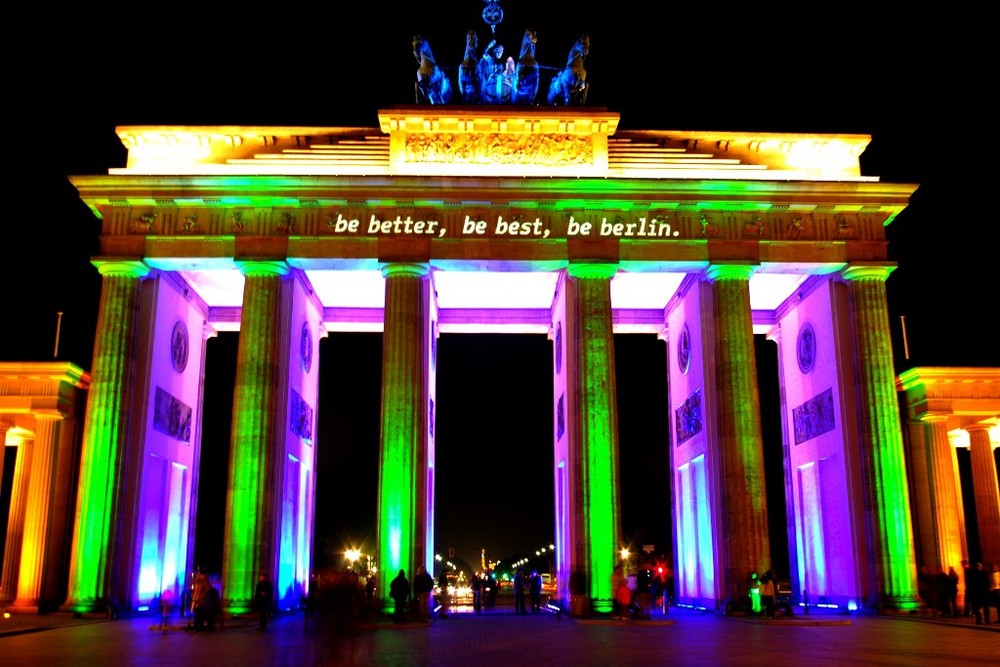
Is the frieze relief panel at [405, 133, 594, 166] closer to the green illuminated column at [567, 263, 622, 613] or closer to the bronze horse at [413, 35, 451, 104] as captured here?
the bronze horse at [413, 35, 451, 104]

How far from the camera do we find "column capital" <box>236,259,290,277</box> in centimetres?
3139

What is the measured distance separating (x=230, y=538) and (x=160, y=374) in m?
7.08

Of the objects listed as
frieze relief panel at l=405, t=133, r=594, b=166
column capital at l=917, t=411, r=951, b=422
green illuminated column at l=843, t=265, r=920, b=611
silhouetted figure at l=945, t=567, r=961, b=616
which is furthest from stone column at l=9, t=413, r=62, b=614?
column capital at l=917, t=411, r=951, b=422

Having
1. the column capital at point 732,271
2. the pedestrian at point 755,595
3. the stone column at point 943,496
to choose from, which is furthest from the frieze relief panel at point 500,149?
the stone column at point 943,496

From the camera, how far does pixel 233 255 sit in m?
31.5

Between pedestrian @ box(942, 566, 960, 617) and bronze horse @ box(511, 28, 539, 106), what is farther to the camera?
bronze horse @ box(511, 28, 539, 106)

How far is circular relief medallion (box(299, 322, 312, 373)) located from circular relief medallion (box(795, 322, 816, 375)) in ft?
64.3

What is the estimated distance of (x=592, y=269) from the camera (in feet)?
104

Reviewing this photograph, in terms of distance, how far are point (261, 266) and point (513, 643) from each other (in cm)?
1723

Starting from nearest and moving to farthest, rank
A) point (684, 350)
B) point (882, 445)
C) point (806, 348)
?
point (882, 445), point (806, 348), point (684, 350)

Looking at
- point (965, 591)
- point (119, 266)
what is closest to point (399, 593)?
point (119, 266)

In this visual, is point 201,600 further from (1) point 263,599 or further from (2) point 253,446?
(2) point 253,446

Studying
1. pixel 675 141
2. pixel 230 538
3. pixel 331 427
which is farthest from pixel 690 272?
pixel 331 427

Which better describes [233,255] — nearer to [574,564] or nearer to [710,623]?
[574,564]
